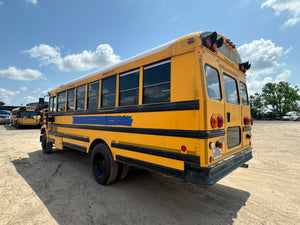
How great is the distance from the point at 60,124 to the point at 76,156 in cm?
148

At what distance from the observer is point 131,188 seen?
3.38 meters

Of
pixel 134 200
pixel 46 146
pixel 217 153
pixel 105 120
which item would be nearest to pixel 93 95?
pixel 105 120

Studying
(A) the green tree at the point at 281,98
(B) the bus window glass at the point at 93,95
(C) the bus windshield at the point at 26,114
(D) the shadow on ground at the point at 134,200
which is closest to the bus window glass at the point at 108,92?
(B) the bus window glass at the point at 93,95

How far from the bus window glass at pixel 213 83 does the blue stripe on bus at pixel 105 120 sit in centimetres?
141

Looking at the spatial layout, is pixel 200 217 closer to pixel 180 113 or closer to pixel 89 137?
pixel 180 113

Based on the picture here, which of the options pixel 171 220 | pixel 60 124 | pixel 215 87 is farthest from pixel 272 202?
pixel 60 124

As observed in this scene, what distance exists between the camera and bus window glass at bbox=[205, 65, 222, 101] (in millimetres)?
2343

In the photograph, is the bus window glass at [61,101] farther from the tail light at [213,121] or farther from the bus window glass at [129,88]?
the tail light at [213,121]

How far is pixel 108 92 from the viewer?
11.6 feet

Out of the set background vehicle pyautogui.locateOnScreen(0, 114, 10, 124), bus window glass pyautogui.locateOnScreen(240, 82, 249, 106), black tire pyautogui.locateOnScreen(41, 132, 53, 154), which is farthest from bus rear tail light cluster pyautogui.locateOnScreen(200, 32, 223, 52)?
background vehicle pyautogui.locateOnScreen(0, 114, 10, 124)

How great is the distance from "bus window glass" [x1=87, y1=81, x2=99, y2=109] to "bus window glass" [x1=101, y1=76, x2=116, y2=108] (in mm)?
253

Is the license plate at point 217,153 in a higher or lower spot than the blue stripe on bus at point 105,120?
lower

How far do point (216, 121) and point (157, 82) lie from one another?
3.45 feet

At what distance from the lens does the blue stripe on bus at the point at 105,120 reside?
3.03 metres
